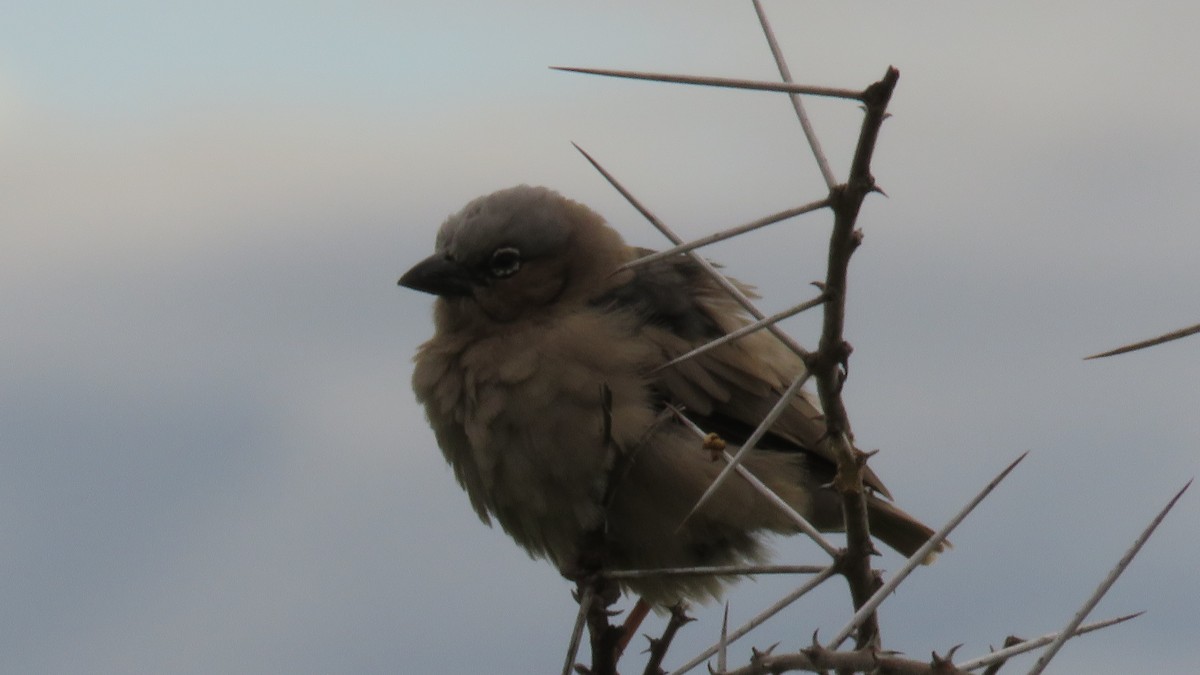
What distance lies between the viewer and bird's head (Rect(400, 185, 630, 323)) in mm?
6555

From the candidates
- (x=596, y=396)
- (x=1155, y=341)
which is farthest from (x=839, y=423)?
(x=596, y=396)

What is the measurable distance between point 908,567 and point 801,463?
10.6 feet

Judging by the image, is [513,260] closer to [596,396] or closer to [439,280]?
[439,280]

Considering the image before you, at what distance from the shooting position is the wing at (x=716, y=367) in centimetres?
610

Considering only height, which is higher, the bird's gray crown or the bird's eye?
the bird's gray crown

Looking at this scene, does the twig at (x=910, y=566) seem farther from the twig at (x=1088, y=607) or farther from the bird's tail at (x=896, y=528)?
the bird's tail at (x=896, y=528)

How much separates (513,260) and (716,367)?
1.07 m

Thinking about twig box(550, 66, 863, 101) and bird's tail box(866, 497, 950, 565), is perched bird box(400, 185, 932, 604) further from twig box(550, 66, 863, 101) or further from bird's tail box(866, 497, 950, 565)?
twig box(550, 66, 863, 101)

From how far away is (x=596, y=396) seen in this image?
5734 millimetres

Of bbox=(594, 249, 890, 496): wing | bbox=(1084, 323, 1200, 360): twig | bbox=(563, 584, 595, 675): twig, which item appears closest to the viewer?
bbox=(1084, 323, 1200, 360): twig

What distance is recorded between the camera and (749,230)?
2.68 m

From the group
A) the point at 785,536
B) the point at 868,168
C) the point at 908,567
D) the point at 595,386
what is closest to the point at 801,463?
the point at 785,536

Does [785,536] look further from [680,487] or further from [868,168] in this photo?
[868,168]

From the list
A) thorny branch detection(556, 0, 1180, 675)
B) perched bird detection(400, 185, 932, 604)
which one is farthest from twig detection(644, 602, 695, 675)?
perched bird detection(400, 185, 932, 604)
